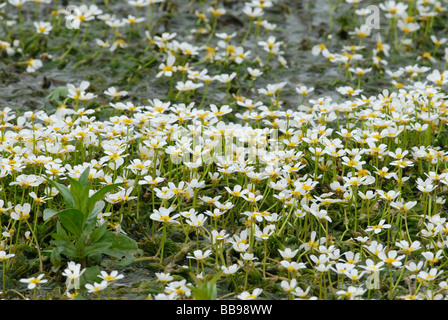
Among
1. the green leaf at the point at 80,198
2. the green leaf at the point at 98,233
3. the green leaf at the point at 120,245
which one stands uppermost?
the green leaf at the point at 80,198

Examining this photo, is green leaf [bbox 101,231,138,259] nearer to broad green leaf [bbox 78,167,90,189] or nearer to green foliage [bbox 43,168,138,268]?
green foliage [bbox 43,168,138,268]

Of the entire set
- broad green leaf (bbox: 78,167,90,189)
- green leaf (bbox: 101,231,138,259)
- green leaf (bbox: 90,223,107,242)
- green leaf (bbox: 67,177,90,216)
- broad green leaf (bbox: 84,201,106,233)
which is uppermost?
broad green leaf (bbox: 78,167,90,189)

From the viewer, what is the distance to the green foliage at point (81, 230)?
115 inches

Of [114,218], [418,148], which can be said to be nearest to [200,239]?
[114,218]

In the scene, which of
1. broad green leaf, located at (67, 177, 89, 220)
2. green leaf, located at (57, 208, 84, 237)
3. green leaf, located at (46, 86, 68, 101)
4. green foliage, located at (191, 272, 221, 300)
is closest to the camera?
green foliage, located at (191, 272, 221, 300)

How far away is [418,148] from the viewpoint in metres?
3.83

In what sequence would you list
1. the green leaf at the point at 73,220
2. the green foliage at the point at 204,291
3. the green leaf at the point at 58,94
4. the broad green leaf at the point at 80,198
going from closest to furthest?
the green foliage at the point at 204,291
the green leaf at the point at 73,220
the broad green leaf at the point at 80,198
the green leaf at the point at 58,94

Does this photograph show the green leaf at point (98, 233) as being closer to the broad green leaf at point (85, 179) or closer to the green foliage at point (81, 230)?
the green foliage at point (81, 230)

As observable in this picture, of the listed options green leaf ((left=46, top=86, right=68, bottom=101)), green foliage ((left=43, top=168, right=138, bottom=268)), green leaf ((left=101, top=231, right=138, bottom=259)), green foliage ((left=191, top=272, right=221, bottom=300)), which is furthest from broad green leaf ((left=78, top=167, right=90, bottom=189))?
green leaf ((left=46, top=86, right=68, bottom=101))

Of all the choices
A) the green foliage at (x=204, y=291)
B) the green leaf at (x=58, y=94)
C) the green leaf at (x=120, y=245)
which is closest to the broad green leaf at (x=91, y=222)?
the green leaf at (x=120, y=245)

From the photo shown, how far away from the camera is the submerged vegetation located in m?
2.88

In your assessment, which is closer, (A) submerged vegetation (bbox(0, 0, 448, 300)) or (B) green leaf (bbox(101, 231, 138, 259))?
(A) submerged vegetation (bbox(0, 0, 448, 300))

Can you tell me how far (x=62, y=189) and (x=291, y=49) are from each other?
3419 millimetres
